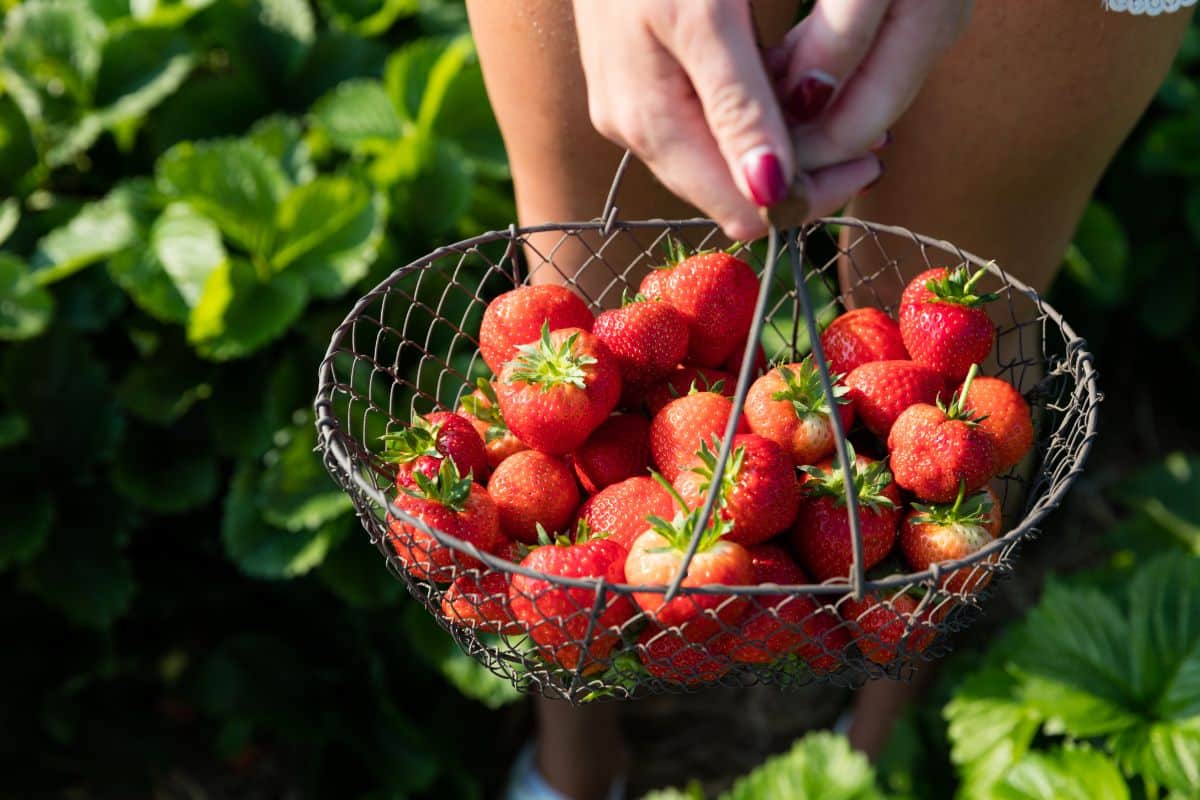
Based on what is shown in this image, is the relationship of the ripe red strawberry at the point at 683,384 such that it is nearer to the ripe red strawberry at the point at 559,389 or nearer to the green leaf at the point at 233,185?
the ripe red strawberry at the point at 559,389

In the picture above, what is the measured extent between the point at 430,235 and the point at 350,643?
2.04ft

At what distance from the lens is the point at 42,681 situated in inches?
71.3

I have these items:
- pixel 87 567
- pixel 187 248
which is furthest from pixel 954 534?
pixel 87 567

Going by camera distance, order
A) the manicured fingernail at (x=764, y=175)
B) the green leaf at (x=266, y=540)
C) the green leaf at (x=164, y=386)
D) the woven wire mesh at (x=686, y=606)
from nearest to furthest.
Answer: the manicured fingernail at (x=764, y=175) < the woven wire mesh at (x=686, y=606) < the green leaf at (x=266, y=540) < the green leaf at (x=164, y=386)

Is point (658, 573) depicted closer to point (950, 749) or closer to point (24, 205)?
point (950, 749)

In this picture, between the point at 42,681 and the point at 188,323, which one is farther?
the point at 42,681

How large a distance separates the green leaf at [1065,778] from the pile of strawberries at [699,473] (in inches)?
24.0

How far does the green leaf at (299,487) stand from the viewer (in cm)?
152

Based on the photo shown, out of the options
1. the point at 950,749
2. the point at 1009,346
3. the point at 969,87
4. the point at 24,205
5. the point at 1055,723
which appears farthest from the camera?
the point at 24,205

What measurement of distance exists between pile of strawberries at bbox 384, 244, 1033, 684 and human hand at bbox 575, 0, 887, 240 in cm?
19

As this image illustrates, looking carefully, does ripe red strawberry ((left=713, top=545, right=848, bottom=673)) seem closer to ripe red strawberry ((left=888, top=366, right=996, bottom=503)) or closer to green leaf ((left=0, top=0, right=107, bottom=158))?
ripe red strawberry ((left=888, top=366, right=996, bottom=503))

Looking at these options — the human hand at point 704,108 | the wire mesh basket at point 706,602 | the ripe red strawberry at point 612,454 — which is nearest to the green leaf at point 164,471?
the wire mesh basket at point 706,602

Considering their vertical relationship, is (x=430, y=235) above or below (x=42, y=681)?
above

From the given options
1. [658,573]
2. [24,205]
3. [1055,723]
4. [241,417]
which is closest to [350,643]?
[241,417]
